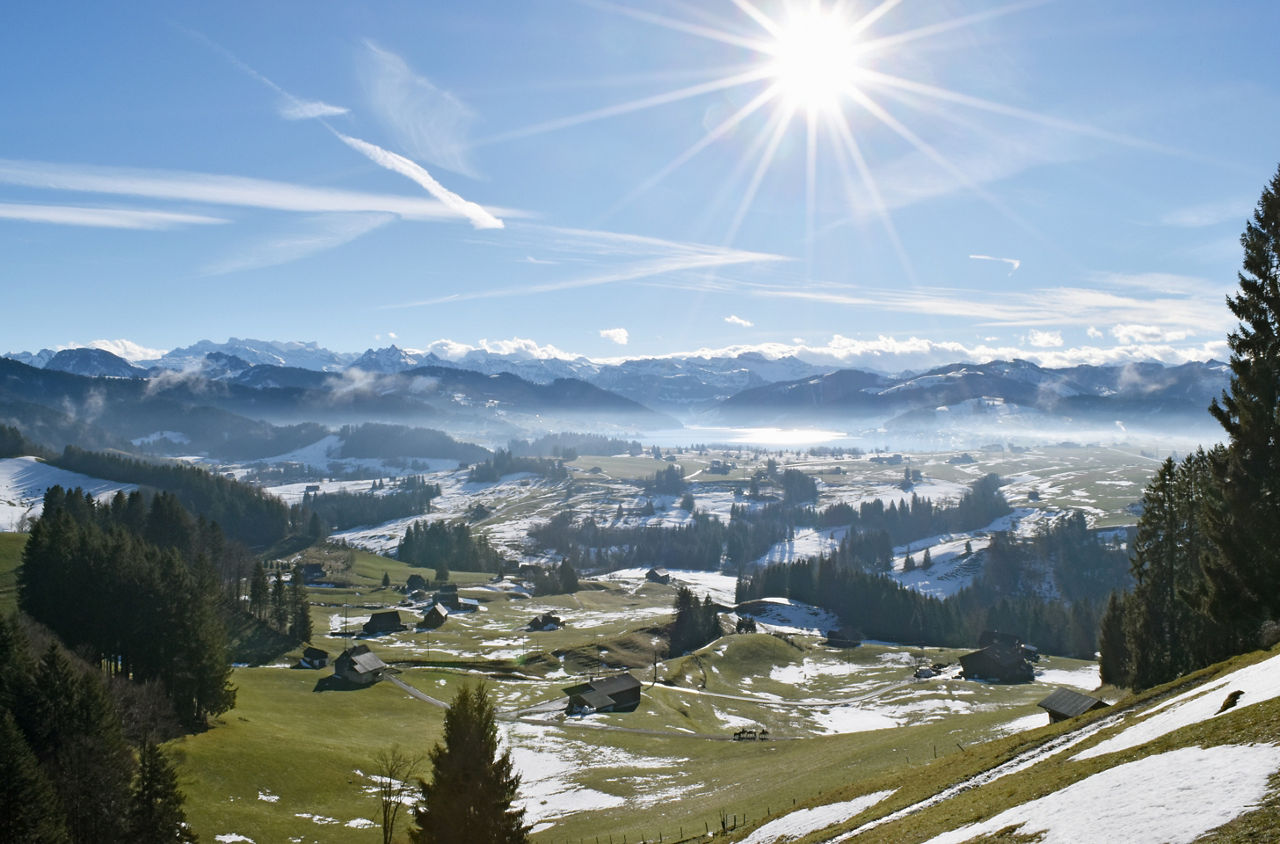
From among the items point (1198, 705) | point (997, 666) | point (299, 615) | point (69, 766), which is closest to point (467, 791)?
point (69, 766)

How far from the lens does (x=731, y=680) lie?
128m

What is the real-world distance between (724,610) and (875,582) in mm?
43725

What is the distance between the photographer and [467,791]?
34.2 meters

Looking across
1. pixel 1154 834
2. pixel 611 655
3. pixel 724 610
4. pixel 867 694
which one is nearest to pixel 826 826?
pixel 1154 834

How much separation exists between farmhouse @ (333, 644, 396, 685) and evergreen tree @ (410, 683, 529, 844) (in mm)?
83187

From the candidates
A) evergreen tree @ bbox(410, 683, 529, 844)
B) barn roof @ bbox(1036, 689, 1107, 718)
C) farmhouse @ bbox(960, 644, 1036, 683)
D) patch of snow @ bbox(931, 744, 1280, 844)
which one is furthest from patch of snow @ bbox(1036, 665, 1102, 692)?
evergreen tree @ bbox(410, 683, 529, 844)

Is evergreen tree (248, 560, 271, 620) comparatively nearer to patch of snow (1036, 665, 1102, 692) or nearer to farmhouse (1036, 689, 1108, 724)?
farmhouse (1036, 689, 1108, 724)

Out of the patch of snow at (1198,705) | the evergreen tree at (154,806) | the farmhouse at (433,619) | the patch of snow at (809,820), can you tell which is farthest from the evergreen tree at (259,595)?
the patch of snow at (1198,705)

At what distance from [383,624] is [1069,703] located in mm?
128407

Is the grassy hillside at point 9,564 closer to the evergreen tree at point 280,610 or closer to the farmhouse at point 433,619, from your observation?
the evergreen tree at point 280,610

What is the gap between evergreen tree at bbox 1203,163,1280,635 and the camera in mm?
41156

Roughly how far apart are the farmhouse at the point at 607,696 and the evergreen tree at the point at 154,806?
213 feet

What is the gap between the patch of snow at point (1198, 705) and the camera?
2630cm

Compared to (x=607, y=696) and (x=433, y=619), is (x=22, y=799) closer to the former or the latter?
(x=607, y=696)
